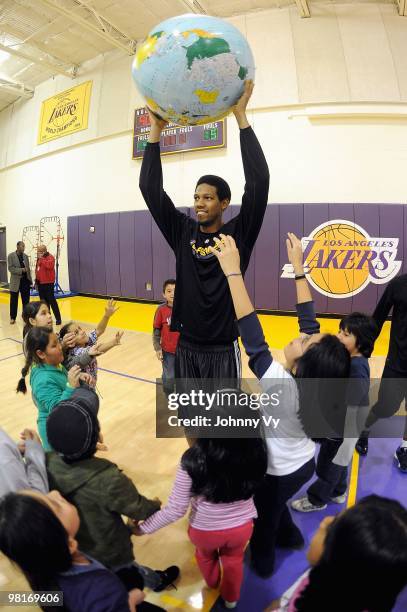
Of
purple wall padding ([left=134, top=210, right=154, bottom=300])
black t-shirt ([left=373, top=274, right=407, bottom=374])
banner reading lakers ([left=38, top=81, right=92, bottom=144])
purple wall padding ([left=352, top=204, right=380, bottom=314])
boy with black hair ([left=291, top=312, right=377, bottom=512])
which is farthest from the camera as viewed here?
banner reading lakers ([left=38, top=81, right=92, bottom=144])

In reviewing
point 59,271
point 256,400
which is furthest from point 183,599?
point 59,271

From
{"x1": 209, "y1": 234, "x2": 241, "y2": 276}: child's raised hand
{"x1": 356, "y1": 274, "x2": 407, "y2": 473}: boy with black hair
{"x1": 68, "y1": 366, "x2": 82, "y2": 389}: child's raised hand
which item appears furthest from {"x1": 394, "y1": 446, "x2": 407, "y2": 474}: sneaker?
{"x1": 68, "y1": 366, "x2": 82, "y2": 389}: child's raised hand

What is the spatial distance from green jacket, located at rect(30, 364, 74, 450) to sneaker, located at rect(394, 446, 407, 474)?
2279mm

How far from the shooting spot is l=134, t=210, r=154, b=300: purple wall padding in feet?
27.8

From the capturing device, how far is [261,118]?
7.19 meters

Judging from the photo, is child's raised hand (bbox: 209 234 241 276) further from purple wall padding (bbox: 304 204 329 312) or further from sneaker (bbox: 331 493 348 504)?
purple wall padding (bbox: 304 204 329 312)

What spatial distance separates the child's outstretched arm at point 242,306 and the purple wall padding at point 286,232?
19.5ft

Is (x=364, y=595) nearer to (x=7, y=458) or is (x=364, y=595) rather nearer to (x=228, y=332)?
(x=228, y=332)

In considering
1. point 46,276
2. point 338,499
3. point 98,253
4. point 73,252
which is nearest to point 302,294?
point 338,499

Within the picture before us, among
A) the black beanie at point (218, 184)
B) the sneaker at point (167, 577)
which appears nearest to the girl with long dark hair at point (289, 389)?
the black beanie at point (218, 184)

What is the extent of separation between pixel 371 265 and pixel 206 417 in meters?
6.16

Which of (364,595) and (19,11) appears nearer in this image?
(364,595)

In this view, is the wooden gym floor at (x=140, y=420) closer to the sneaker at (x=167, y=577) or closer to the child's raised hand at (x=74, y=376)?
the sneaker at (x=167, y=577)

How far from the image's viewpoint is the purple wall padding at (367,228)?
656 centimetres
